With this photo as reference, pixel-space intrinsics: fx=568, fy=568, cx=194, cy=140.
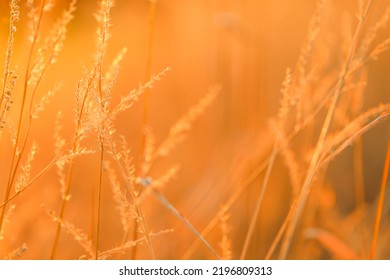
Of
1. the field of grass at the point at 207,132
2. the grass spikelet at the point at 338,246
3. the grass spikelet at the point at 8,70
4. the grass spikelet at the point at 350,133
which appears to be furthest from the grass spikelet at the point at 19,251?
the grass spikelet at the point at 338,246

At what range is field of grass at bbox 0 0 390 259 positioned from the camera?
4.54ft

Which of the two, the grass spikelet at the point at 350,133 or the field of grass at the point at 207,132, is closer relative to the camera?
the grass spikelet at the point at 350,133

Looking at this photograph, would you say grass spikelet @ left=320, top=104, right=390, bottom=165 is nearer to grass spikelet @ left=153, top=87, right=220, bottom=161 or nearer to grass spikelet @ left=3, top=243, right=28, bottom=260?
grass spikelet @ left=153, top=87, right=220, bottom=161

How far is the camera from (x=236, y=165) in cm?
197

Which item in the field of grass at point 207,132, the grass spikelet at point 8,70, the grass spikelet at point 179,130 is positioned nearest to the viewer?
the grass spikelet at point 8,70

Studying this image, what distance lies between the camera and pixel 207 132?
2715 mm

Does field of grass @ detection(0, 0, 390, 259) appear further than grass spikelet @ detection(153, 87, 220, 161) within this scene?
Yes

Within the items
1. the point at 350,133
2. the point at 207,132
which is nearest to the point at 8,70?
the point at 350,133

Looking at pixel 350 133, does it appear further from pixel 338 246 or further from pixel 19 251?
pixel 19 251

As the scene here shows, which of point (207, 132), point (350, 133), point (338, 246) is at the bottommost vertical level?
point (338, 246)

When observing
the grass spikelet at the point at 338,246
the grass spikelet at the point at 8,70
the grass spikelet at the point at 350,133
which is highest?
the grass spikelet at the point at 8,70

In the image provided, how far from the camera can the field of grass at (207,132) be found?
1.38 m

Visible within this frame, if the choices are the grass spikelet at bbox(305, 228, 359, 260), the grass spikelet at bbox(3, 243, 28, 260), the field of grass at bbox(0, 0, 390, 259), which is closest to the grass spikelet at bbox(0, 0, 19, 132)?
the field of grass at bbox(0, 0, 390, 259)

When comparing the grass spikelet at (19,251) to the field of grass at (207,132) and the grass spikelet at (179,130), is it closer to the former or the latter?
the field of grass at (207,132)
